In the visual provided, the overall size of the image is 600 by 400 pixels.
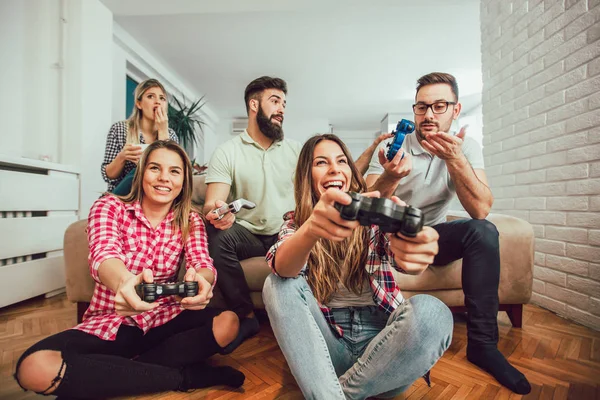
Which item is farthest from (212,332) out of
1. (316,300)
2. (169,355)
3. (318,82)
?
(318,82)

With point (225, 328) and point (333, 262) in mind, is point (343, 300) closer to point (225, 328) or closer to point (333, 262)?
point (333, 262)

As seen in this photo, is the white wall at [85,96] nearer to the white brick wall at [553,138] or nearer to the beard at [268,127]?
the beard at [268,127]

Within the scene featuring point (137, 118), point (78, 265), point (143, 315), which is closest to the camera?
point (143, 315)

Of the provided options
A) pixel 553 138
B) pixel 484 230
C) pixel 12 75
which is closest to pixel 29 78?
pixel 12 75

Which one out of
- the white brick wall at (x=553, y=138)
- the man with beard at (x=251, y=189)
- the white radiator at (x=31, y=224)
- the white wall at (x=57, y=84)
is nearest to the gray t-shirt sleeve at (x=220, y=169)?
the man with beard at (x=251, y=189)

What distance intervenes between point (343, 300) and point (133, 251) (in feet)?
2.34

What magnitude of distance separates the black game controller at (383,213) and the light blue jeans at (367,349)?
260 mm

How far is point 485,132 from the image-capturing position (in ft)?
7.43

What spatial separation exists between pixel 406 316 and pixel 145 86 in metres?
1.85

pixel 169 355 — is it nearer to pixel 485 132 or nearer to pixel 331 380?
pixel 331 380

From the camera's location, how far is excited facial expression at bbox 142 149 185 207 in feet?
3.58

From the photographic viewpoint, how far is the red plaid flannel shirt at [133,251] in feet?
3.03

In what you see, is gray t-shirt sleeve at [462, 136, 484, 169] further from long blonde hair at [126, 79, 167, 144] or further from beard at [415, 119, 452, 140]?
long blonde hair at [126, 79, 167, 144]

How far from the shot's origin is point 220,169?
158cm
